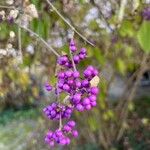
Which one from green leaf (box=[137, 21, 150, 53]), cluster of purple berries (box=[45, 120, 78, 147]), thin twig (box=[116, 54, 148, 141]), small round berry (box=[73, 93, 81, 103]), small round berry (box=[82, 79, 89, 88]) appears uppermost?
small round berry (box=[82, 79, 89, 88])

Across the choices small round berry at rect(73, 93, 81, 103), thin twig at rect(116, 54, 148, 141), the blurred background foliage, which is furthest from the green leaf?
thin twig at rect(116, 54, 148, 141)

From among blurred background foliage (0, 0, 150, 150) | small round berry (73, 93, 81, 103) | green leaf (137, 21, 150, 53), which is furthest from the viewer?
blurred background foliage (0, 0, 150, 150)

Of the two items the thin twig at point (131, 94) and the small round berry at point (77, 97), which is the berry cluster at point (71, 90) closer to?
the small round berry at point (77, 97)

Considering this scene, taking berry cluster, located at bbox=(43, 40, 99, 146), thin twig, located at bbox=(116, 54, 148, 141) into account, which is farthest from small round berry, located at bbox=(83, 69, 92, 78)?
thin twig, located at bbox=(116, 54, 148, 141)

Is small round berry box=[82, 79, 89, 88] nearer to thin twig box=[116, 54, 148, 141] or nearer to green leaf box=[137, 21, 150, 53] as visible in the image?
green leaf box=[137, 21, 150, 53]

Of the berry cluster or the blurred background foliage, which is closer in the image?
the berry cluster

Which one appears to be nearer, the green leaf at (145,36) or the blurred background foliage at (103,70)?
the green leaf at (145,36)

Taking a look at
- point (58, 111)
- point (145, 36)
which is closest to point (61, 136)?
point (58, 111)

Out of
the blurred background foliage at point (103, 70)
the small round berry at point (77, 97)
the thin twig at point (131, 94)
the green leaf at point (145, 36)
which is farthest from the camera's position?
the thin twig at point (131, 94)

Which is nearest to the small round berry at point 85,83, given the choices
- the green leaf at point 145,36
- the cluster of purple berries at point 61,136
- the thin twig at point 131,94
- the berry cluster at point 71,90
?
the berry cluster at point 71,90

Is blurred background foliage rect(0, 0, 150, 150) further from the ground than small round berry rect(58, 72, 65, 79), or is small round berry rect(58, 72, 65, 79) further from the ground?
small round berry rect(58, 72, 65, 79)

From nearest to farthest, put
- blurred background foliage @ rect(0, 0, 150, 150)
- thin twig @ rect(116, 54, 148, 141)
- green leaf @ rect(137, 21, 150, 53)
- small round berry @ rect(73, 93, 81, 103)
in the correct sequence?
small round berry @ rect(73, 93, 81, 103), green leaf @ rect(137, 21, 150, 53), blurred background foliage @ rect(0, 0, 150, 150), thin twig @ rect(116, 54, 148, 141)

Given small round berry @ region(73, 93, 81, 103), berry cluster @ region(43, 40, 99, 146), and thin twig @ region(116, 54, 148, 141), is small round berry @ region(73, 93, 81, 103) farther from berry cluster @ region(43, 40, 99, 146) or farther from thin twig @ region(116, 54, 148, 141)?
thin twig @ region(116, 54, 148, 141)
